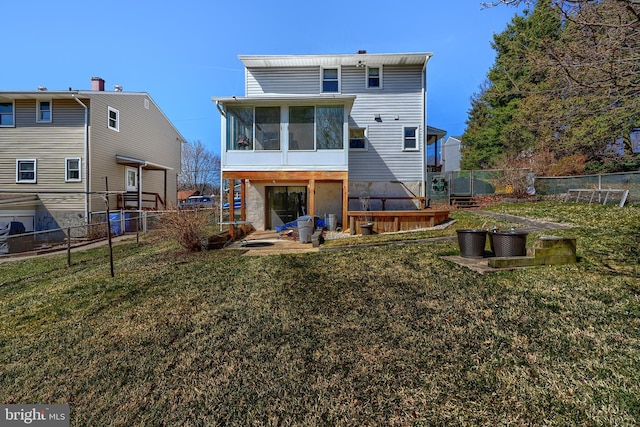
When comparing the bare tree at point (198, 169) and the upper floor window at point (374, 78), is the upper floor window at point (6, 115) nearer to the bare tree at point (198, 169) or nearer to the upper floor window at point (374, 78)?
the upper floor window at point (374, 78)

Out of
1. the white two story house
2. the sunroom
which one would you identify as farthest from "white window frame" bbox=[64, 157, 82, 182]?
the sunroom

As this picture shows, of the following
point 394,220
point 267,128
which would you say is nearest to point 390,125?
point 394,220

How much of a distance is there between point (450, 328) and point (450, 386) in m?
0.91

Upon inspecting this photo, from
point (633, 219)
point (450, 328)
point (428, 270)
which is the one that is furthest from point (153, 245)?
point (633, 219)

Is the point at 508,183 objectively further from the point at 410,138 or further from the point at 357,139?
the point at 357,139

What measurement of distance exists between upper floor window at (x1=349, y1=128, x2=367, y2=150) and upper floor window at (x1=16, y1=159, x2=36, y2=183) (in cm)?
1580

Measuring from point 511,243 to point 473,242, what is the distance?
63cm

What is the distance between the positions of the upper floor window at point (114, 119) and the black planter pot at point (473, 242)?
18052mm

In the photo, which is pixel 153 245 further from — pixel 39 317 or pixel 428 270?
pixel 428 270

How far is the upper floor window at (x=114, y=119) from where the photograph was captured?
51.4 feet

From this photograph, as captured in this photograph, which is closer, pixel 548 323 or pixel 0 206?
pixel 548 323

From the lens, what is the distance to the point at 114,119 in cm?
1603

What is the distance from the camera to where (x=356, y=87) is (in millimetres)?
13664

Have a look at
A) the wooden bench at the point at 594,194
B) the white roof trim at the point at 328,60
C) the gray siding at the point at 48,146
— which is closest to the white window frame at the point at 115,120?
the gray siding at the point at 48,146
